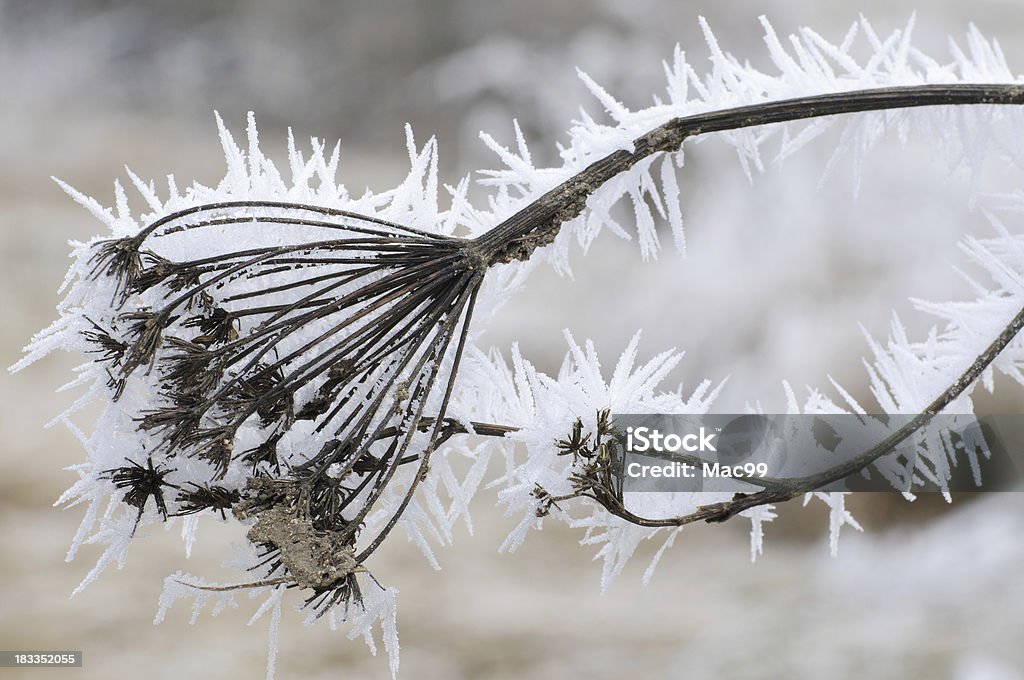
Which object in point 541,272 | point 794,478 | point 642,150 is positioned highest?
point 541,272

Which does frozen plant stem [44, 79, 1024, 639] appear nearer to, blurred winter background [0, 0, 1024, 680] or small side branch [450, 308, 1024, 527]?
A: small side branch [450, 308, 1024, 527]

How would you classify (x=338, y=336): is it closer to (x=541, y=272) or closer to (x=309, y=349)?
(x=309, y=349)

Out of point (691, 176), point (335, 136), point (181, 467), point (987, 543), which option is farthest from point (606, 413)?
point (335, 136)

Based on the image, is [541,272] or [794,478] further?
[541,272]

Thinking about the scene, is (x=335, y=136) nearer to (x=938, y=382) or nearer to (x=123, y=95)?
(x=123, y=95)

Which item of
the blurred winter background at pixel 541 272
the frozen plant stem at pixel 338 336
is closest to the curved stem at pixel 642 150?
the frozen plant stem at pixel 338 336

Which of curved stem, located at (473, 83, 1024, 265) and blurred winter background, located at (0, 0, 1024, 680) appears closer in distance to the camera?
curved stem, located at (473, 83, 1024, 265)

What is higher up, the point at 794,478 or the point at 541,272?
the point at 541,272

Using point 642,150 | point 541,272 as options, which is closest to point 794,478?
point 642,150

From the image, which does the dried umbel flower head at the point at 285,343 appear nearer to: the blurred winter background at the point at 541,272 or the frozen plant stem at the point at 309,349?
the frozen plant stem at the point at 309,349

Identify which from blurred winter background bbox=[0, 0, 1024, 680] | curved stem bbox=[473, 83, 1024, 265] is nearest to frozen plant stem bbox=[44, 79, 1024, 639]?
curved stem bbox=[473, 83, 1024, 265]

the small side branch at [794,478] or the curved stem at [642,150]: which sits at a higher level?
the curved stem at [642,150]
